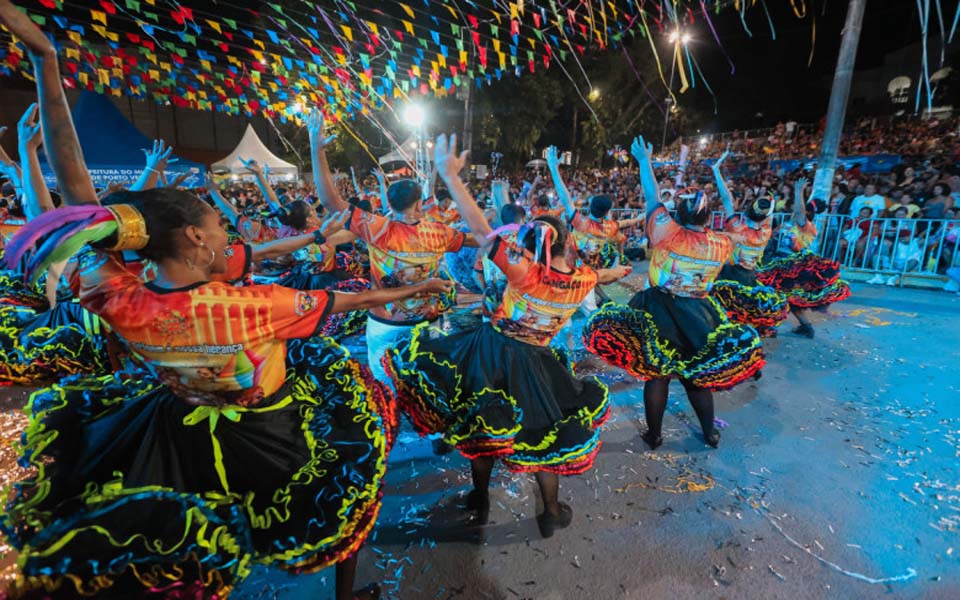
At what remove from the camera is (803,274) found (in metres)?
6.58

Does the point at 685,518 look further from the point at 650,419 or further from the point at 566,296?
the point at 566,296

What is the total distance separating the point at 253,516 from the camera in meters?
1.80

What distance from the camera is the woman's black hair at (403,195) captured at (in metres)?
3.59

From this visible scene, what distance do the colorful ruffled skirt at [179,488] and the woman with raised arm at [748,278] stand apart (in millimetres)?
4662

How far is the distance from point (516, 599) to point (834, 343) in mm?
5954

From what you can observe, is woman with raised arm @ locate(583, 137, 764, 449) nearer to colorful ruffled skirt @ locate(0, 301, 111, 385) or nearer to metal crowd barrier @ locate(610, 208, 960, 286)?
colorful ruffled skirt @ locate(0, 301, 111, 385)

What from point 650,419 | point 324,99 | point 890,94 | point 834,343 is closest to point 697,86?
point 890,94

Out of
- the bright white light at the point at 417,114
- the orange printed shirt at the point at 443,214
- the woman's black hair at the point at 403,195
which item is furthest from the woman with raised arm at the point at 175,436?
the bright white light at the point at 417,114

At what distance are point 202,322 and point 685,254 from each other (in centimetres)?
346

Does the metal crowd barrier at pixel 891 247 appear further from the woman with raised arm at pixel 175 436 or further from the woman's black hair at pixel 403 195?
the woman with raised arm at pixel 175 436

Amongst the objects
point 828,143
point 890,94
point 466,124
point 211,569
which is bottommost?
point 211,569

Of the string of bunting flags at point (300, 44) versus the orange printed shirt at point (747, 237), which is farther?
the string of bunting flags at point (300, 44)

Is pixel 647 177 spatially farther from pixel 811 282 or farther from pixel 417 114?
pixel 417 114

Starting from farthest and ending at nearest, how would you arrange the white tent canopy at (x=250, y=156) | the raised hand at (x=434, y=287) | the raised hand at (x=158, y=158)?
the white tent canopy at (x=250, y=156), the raised hand at (x=158, y=158), the raised hand at (x=434, y=287)
